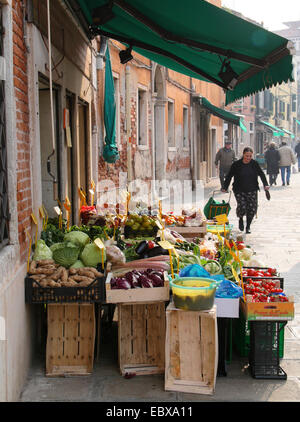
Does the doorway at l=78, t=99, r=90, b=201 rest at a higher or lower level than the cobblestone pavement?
higher

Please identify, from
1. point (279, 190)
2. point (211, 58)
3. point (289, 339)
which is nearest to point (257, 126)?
point (279, 190)

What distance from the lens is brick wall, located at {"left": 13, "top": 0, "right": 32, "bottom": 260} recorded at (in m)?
4.26

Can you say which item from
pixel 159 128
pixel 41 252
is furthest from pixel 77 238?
pixel 159 128

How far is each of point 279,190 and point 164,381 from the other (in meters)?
17.0

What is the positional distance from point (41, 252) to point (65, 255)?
0.21 m

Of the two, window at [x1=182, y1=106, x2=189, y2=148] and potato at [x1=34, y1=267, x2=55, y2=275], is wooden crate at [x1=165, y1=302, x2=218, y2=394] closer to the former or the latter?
potato at [x1=34, y1=267, x2=55, y2=275]

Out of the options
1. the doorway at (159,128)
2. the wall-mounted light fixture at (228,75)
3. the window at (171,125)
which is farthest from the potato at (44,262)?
the window at (171,125)

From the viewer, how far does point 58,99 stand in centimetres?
656

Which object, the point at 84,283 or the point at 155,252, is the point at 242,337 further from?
the point at 84,283

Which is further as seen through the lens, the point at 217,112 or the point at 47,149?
the point at 217,112

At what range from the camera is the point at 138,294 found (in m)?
4.35

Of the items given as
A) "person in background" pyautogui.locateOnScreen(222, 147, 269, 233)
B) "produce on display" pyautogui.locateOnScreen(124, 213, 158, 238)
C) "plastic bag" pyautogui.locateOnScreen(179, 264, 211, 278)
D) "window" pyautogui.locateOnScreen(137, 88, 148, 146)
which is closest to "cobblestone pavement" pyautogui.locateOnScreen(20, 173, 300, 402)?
"plastic bag" pyautogui.locateOnScreen(179, 264, 211, 278)

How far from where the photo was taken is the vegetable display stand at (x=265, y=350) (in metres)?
4.37
